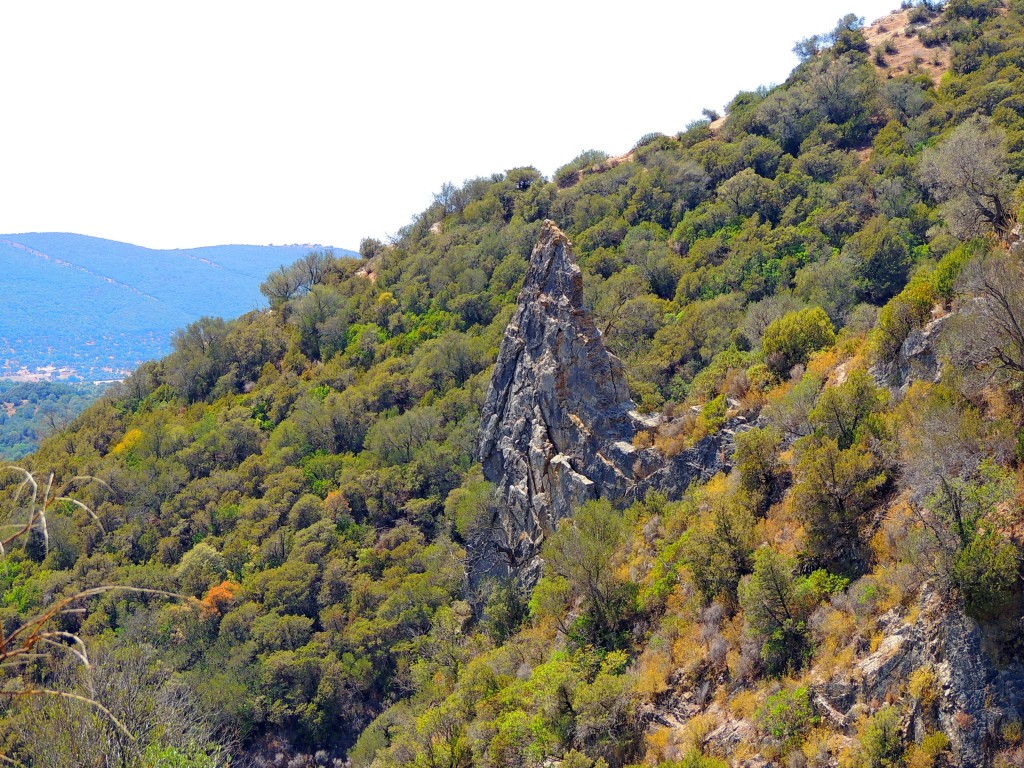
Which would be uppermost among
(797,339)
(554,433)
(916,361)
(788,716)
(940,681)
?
(797,339)

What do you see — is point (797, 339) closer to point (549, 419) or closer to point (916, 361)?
point (916, 361)

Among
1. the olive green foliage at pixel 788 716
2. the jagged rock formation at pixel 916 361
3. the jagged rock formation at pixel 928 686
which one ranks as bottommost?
the olive green foliage at pixel 788 716

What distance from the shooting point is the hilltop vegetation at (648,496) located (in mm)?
14289

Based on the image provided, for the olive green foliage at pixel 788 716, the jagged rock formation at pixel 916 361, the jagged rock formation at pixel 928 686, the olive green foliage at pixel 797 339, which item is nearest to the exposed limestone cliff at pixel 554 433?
the olive green foliage at pixel 797 339

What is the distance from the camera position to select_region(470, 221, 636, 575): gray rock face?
90.6 feet

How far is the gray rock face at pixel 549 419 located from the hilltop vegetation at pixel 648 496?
1525 millimetres

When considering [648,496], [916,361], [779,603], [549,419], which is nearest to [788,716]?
[779,603]

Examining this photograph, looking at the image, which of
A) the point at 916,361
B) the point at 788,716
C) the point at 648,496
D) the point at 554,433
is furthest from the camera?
the point at 554,433

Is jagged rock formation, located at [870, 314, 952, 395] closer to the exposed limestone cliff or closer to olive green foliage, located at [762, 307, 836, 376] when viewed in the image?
olive green foliage, located at [762, 307, 836, 376]

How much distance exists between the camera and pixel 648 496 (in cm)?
2492

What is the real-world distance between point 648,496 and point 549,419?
6.24 meters

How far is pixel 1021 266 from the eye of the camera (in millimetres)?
15438

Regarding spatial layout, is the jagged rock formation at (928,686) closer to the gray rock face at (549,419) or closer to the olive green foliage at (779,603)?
the olive green foliage at (779,603)

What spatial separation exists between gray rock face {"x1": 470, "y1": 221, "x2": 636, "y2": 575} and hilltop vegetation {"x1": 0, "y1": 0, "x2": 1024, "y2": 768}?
1525 millimetres
